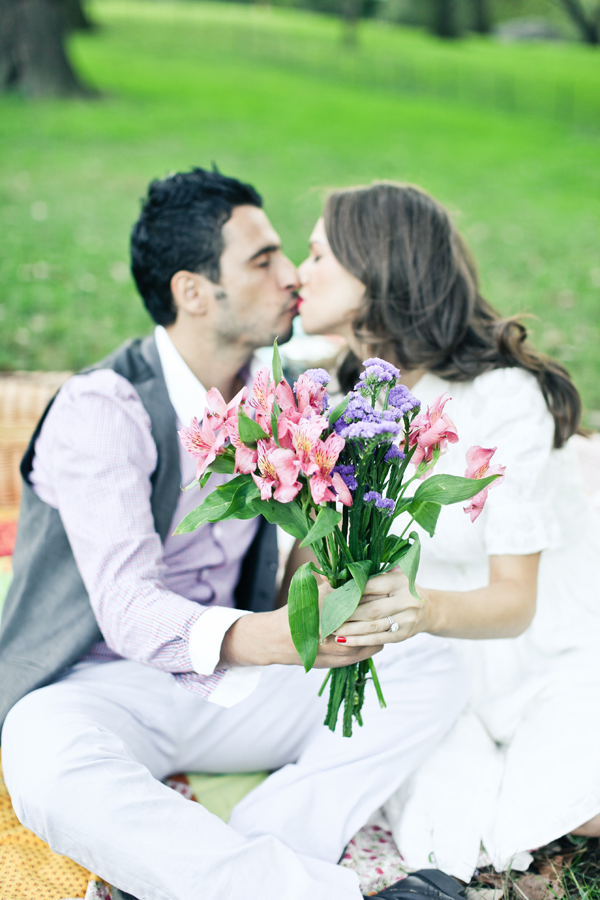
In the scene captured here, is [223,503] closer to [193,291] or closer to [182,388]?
[182,388]

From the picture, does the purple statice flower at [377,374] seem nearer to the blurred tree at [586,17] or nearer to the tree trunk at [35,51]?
the tree trunk at [35,51]

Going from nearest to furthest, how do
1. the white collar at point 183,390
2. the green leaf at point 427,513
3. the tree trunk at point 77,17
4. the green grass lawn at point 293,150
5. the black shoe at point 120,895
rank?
1. the green leaf at point 427,513
2. the black shoe at point 120,895
3. the white collar at point 183,390
4. the green grass lawn at point 293,150
5. the tree trunk at point 77,17

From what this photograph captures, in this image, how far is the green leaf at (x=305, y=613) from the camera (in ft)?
5.29

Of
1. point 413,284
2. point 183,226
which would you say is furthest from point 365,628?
point 183,226

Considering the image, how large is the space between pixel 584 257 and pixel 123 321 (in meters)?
4.53

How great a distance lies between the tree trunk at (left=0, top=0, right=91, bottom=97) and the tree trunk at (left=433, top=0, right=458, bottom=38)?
42.3 feet

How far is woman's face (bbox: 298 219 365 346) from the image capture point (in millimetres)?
2605

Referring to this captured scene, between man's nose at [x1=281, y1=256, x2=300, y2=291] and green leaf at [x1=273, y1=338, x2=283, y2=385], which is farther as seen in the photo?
man's nose at [x1=281, y1=256, x2=300, y2=291]

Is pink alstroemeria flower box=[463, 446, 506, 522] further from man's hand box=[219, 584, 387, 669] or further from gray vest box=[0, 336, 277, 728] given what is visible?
gray vest box=[0, 336, 277, 728]

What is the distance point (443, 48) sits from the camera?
1947 centimetres

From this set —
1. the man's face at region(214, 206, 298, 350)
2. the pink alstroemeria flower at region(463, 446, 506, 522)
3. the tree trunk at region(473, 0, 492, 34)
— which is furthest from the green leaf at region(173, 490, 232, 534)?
the tree trunk at region(473, 0, 492, 34)

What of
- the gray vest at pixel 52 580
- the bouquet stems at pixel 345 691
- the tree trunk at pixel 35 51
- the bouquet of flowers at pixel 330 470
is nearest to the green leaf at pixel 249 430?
the bouquet of flowers at pixel 330 470

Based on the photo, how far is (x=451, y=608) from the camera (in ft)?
6.34

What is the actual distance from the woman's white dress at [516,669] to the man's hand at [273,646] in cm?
62
